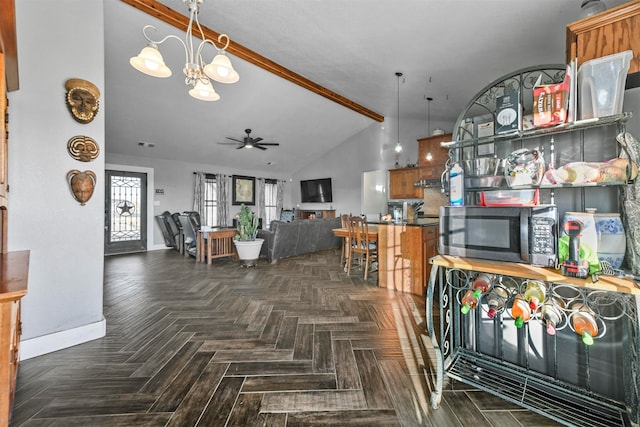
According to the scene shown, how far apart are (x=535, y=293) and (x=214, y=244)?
5.31 meters

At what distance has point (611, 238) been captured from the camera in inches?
47.3

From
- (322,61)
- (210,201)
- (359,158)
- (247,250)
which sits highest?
(322,61)

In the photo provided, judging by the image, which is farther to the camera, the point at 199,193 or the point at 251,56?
the point at 199,193

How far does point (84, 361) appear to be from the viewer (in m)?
1.84

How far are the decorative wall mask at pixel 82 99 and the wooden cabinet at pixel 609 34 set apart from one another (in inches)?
129

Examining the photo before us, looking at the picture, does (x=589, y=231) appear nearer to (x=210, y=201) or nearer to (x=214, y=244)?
(x=214, y=244)

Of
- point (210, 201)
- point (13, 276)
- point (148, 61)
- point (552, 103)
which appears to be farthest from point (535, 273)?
point (210, 201)

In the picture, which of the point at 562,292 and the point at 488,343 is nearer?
the point at 562,292

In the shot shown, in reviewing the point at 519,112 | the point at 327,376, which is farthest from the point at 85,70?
the point at 519,112

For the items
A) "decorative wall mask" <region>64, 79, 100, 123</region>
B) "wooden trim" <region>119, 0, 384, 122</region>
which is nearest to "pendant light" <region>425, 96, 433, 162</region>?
"wooden trim" <region>119, 0, 384, 122</region>

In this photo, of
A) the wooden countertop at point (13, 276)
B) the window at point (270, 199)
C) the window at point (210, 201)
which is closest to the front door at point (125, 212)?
the window at point (210, 201)

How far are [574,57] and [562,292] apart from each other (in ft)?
4.20

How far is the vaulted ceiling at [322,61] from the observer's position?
2621 mm

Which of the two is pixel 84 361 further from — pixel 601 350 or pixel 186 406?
pixel 601 350
